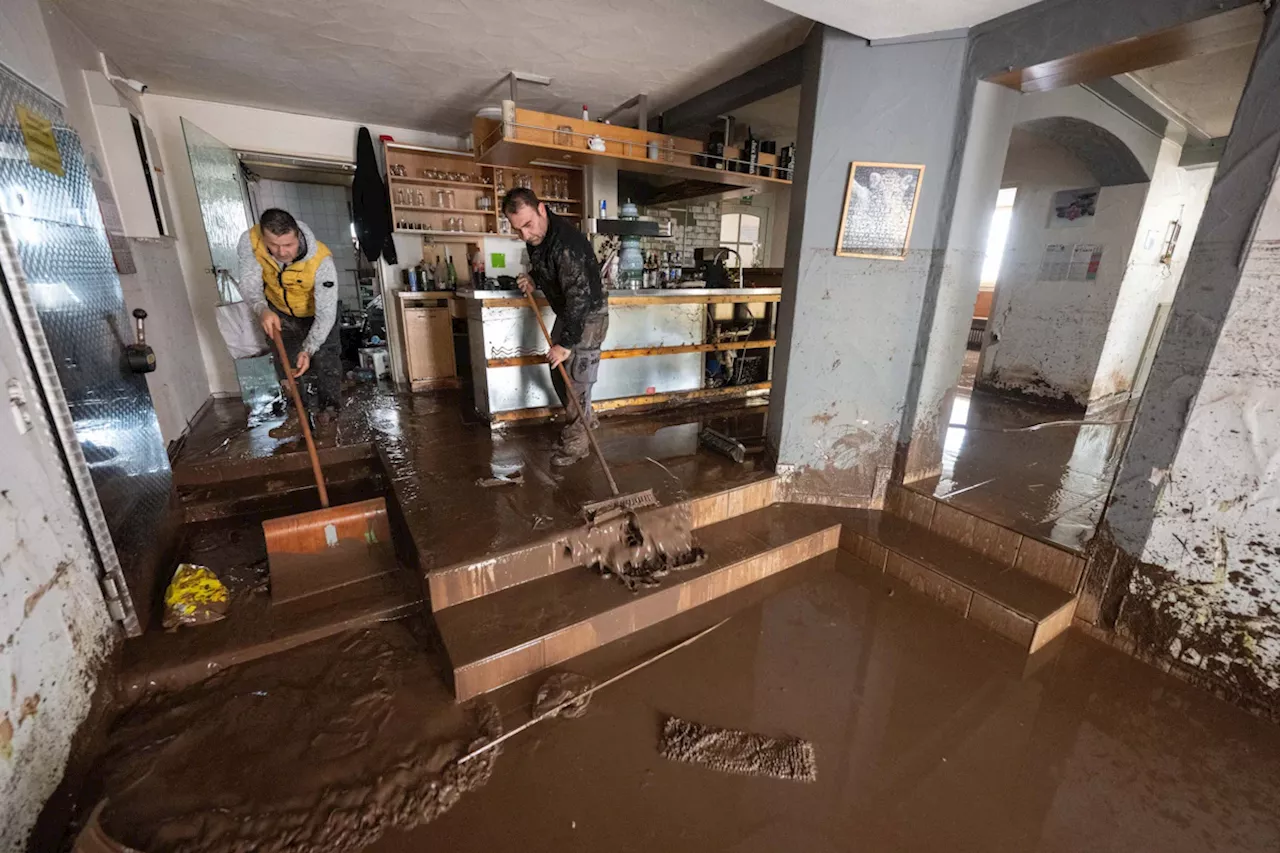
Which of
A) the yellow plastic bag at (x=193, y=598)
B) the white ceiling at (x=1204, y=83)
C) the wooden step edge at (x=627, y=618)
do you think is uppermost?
the white ceiling at (x=1204, y=83)

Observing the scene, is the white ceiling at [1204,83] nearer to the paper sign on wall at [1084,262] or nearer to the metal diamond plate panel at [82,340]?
the paper sign on wall at [1084,262]

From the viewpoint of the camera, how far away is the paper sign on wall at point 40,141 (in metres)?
1.77

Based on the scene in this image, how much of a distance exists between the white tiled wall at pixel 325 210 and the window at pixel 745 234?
5717 millimetres

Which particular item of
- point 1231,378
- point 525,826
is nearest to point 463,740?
point 525,826

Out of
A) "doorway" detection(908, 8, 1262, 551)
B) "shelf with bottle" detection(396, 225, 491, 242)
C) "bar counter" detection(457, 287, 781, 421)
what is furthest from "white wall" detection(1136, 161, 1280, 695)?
"shelf with bottle" detection(396, 225, 491, 242)

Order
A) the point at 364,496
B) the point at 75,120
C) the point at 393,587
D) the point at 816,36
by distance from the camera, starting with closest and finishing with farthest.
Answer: the point at 393,587, the point at 816,36, the point at 75,120, the point at 364,496

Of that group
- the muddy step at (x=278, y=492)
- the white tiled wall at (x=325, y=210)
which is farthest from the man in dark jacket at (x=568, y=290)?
the white tiled wall at (x=325, y=210)

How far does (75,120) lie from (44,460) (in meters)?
2.64

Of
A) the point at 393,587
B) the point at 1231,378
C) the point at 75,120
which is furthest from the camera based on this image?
the point at 75,120

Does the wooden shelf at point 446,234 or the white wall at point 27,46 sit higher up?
the white wall at point 27,46

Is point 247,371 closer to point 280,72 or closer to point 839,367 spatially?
point 280,72

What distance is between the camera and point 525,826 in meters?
1.46

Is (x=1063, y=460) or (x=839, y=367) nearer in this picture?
(x=839, y=367)

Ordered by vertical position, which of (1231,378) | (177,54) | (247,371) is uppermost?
(177,54)
